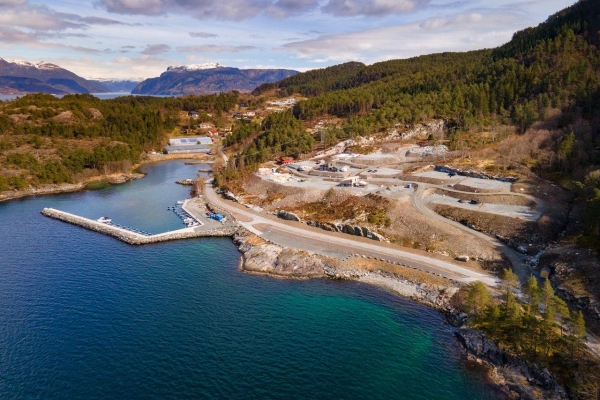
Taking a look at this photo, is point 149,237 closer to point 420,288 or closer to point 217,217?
point 217,217

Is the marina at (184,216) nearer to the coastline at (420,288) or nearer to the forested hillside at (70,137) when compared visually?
the coastline at (420,288)

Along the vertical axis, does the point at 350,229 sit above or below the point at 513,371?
above

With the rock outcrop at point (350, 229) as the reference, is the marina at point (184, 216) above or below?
below

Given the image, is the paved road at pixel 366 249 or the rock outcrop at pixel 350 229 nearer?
the paved road at pixel 366 249

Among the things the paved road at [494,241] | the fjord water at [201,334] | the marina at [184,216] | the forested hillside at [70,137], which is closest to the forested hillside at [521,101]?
the paved road at [494,241]

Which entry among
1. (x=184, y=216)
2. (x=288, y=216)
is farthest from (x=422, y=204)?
(x=184, y=216)
